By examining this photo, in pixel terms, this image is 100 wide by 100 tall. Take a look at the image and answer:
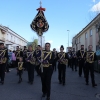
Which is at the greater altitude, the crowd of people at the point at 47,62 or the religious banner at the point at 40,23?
the religious banner at the point at 40,23

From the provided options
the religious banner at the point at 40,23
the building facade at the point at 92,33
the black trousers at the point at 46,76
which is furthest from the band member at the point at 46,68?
the building facade at the point at 92,33

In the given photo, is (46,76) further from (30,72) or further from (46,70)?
(30,72)

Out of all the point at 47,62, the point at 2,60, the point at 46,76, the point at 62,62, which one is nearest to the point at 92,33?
the point at 62,62

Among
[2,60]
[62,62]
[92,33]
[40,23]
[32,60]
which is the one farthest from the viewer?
[92,33]

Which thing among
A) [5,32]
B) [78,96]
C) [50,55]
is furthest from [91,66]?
[5,32]

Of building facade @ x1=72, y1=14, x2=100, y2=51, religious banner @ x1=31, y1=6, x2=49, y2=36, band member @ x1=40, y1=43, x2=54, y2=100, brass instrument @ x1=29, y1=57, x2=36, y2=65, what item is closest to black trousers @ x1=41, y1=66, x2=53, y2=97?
band member @ x1=40, y1=43, x2=54, y2=100

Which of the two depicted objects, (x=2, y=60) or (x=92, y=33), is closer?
(x=2, y=60)

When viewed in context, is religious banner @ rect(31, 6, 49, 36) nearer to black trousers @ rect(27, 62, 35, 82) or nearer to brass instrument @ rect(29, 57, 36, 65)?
brass instrument @ rect(29, 57, 36, 65)

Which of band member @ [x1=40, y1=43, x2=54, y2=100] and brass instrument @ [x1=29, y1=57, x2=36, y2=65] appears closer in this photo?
band member @ [x1=40, y1=43, x2=54, y2=100]

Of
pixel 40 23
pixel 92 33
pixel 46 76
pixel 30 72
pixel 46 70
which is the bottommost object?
pixel 30 72

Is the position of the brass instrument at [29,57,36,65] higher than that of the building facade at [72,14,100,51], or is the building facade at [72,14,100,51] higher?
the building facade at [72,14,100,51]

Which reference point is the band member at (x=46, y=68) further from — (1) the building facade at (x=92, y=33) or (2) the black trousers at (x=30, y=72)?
(1) the building facade at (x=92, y=33)

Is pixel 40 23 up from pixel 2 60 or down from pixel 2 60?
up

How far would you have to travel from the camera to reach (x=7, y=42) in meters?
49.9
